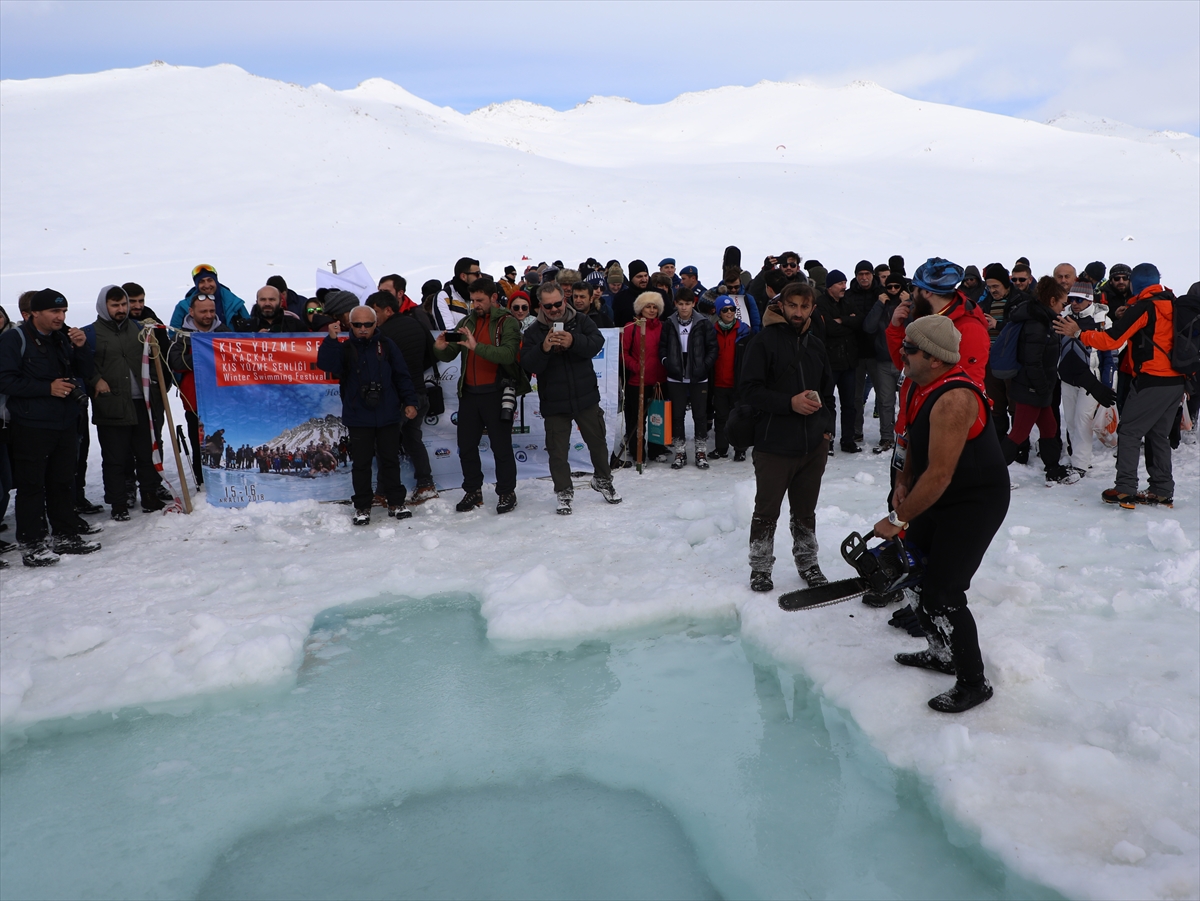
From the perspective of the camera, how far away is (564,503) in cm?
743

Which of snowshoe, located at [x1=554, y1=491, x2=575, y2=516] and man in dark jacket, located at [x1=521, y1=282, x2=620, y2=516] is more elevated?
man in dark jacket, located at [x1=521, y1=282, x2=620, y2=516]

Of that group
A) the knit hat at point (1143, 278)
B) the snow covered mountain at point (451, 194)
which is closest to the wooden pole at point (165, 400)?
the knit hat at point (1143, 278)

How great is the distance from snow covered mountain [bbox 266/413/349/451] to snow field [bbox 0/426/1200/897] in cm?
56

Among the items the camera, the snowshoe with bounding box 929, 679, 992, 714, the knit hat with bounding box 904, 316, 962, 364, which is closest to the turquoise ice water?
the snowshoe with bounding box 929, 679, 992, 714

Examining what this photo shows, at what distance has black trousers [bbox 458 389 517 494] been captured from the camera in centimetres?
753

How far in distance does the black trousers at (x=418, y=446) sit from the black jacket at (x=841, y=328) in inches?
168

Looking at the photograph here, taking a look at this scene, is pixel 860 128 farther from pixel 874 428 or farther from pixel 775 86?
pixel 874 428

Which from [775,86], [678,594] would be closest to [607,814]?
[678,594]

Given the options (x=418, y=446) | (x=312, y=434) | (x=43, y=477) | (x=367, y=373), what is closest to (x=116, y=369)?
(x=43, y=477)

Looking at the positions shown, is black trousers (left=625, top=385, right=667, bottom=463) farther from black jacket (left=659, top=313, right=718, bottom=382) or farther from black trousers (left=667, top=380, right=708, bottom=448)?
black jacket (left=659, top=313, right=718, bottom=382)

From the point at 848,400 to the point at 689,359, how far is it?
6.73 feet

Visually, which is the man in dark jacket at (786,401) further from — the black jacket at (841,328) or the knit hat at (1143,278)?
the black jacket at (841,328)

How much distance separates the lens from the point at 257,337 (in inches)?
300

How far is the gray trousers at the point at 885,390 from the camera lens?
920 cm
